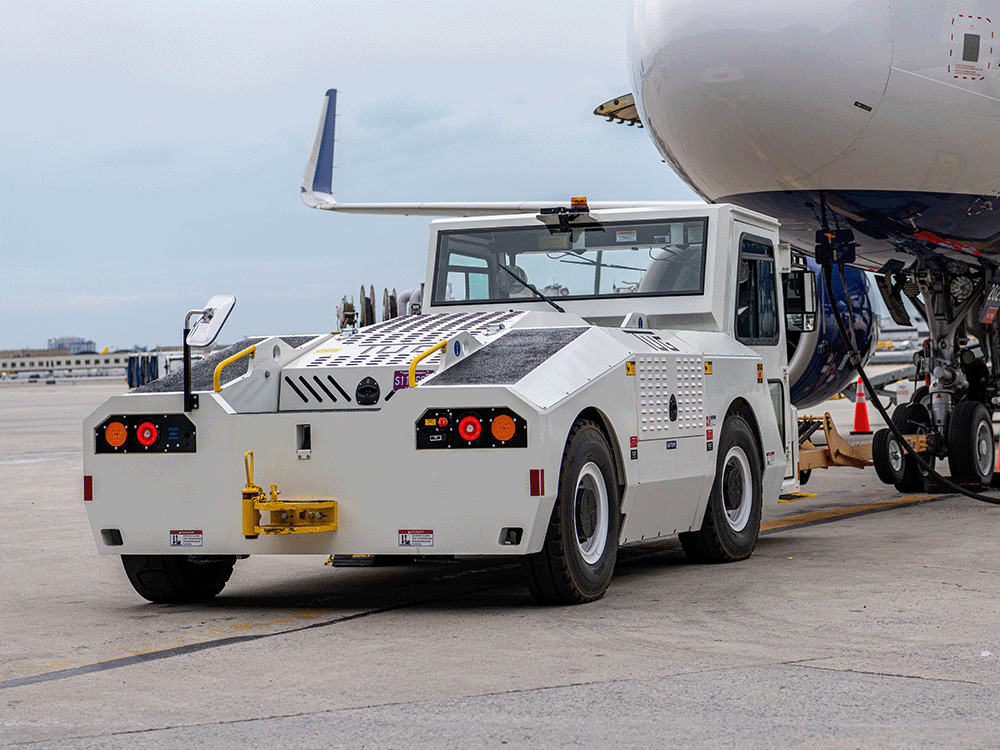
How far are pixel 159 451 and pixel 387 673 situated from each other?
196 cm

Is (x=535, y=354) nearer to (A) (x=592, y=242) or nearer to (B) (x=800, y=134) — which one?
(A) (x=592, y=242)

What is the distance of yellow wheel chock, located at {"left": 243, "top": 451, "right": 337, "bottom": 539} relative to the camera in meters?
6.07

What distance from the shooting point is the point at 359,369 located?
6.66 m

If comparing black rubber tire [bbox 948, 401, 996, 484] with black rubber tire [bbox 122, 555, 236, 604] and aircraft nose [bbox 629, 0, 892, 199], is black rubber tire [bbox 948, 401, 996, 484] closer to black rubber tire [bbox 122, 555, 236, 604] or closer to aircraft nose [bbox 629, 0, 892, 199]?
aircraft nose [bbox 629, 0, 892, 199]

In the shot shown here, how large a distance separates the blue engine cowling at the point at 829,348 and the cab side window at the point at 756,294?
18.9 ft

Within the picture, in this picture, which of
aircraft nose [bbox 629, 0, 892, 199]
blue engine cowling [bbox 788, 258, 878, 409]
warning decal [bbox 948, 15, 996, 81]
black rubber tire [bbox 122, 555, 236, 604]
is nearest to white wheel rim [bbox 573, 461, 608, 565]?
black rubber tire [bbox 122, 555, 236, 604]

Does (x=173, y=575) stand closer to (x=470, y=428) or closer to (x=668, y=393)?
(x=470, y=428)

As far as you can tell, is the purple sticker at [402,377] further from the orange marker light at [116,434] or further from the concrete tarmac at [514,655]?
the orange marker light at [116,434]

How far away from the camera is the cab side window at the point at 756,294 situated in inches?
322

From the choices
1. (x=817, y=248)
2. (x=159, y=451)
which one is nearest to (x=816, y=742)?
(x=159, y=451)

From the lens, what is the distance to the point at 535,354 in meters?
6.31

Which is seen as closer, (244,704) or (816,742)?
(816,742)

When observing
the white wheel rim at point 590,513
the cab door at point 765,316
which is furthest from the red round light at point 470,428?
the cab door at point 765,316

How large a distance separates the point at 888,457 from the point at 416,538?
657cm
